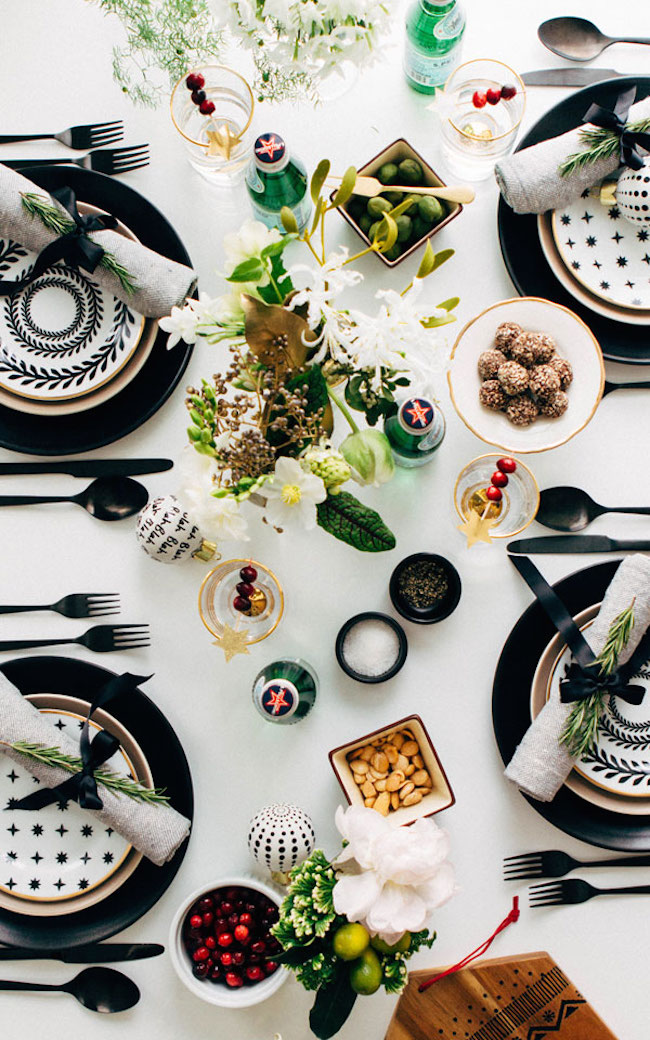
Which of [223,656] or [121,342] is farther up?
[121,342]

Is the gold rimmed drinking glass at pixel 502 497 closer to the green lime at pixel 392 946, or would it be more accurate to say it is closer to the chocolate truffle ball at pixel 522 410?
the chocolate truffle ball at pixel 522 410

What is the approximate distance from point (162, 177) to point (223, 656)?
817 millimetres

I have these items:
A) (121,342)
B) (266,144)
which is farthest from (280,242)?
(121,342)

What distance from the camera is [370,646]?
1205 mm

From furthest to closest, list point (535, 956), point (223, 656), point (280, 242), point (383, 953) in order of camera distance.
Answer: point (223, 656), point (535, 956), point (383, 953), point (280, 242)

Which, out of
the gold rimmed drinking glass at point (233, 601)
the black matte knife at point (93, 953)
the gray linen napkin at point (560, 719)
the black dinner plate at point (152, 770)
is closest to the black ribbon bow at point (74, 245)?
the gold rimmed drinking glass at point (233, 601)

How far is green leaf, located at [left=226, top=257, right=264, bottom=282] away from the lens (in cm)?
79

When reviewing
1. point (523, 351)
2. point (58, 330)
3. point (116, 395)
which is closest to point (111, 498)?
point (116, 395)

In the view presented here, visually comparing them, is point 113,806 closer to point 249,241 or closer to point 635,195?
point 249,241

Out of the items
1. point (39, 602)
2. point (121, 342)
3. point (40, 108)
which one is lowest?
point (39, 602)

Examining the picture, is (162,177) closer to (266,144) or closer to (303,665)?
(266,144)

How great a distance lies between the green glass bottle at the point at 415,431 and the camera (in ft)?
3.52

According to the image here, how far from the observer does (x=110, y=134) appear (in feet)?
4.14

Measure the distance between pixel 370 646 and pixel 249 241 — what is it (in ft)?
2.19
